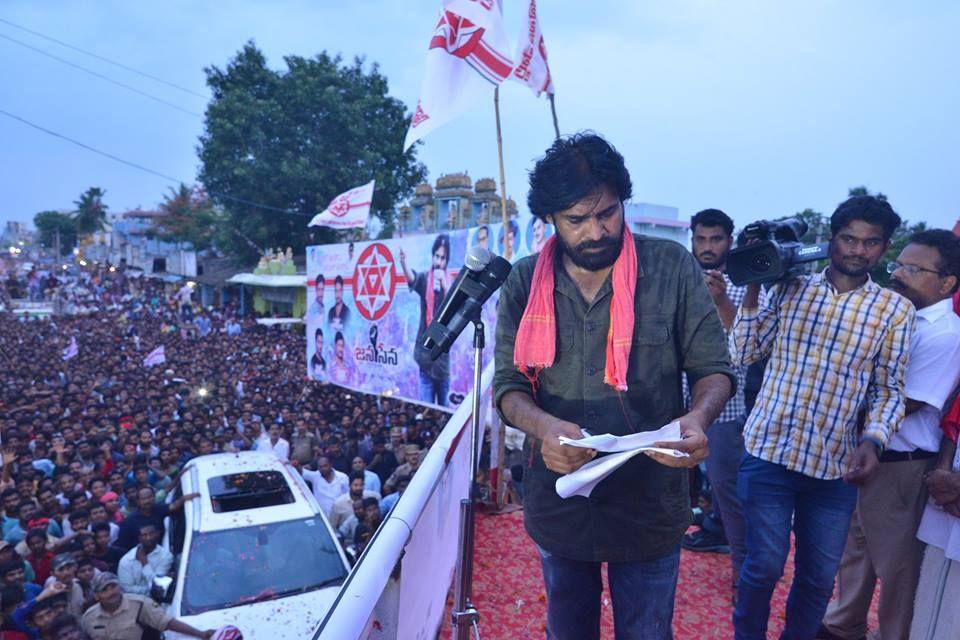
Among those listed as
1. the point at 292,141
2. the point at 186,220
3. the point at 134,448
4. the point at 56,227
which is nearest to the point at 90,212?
the point at 56,227

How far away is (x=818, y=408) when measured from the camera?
2406 millimetres

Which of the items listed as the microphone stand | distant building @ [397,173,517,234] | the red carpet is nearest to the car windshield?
the red carpet

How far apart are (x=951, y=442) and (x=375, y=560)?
236 cm

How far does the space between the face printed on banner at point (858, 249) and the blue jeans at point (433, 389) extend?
7.49m

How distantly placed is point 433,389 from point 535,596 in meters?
6.72

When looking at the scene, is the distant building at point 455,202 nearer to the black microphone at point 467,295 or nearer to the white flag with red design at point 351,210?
the white flag with red design at point 351,210

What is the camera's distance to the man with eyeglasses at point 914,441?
2518 mm

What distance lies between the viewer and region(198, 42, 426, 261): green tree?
2914 centimetres

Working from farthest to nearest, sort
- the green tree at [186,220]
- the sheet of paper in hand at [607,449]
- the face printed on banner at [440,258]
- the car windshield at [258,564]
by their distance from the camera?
the green tree at [186,220] → the face printed on banner at [440,258] → the car windshield at [258,564] → the sheet of paper in hand at [607,449]

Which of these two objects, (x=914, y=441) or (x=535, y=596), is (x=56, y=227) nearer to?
(x=535, y=596)

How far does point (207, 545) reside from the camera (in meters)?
5.30

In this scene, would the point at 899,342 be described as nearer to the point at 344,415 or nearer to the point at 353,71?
the point at 344,415

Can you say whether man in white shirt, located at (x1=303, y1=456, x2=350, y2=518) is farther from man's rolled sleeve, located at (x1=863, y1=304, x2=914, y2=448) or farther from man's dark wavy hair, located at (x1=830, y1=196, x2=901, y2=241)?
man's dark wavy hair, located at (x1=830, y1=196, x2=901, y2=241)

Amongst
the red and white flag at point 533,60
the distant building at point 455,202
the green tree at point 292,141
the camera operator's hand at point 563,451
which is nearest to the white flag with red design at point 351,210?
the red and white flag at point 533,60
